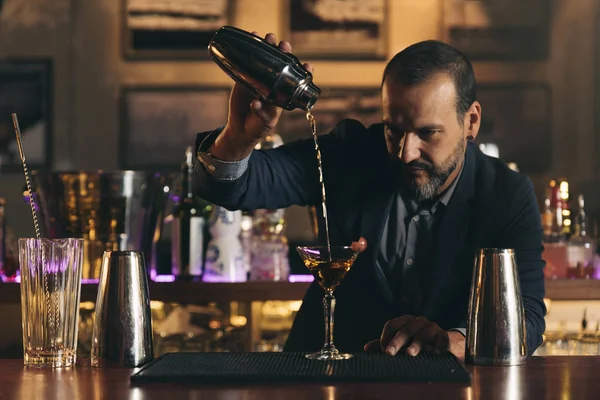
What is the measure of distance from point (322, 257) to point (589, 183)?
2231 millimetres

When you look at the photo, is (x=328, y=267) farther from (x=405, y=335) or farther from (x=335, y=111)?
(x=335, y=111)

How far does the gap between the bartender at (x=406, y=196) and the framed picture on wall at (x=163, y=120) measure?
4.18ft

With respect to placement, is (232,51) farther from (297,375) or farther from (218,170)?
(297,375)

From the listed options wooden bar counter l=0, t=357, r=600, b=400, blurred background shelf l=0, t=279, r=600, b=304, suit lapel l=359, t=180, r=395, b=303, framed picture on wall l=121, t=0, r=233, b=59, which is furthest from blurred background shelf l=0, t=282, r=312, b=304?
wooden bar counter l=0, t=357, r=600, b=400

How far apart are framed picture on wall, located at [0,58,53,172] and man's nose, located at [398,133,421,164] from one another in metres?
1.86

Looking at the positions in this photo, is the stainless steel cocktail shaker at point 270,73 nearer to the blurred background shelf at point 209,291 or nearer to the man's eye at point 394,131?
the man's eye at point 394,131

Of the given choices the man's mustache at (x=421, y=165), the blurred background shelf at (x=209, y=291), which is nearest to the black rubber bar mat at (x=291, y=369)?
the man's mustache at (x=421, y=165)

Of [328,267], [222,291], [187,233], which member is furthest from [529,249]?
[187,233]

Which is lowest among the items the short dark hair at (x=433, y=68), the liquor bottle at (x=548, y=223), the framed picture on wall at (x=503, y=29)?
the liquor bottle at (x=548, y=223)

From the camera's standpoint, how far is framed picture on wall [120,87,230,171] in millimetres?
3646

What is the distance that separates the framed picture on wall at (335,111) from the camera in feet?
11.9

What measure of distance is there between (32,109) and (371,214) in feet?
5.99

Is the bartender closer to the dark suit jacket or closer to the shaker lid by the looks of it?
the dark suit jacket

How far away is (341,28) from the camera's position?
366cm
